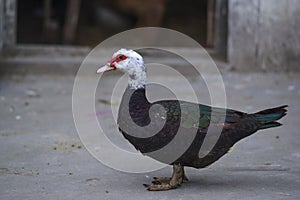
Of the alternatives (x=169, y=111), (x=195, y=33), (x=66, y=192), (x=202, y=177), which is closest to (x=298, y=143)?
(x=202, y=177)

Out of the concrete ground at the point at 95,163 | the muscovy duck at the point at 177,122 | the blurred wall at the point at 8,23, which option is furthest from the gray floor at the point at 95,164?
the blurred wall at the point at 8,23

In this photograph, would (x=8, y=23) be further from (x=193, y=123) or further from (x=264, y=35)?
(x=193, y=123)

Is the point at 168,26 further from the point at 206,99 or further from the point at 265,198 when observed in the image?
the point at 265,198

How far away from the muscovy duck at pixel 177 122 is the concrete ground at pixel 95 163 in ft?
0.59

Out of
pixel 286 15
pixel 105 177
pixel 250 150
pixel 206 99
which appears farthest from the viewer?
pixel 286 15

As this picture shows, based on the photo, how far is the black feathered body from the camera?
12.2 ft

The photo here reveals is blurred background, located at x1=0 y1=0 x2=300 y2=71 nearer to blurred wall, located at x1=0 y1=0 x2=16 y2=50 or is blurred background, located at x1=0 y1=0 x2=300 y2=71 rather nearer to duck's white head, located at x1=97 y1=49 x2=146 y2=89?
blurred wall, located at x1=0 y1=0 x2=16 y2=50

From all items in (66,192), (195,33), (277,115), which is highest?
(195,33)

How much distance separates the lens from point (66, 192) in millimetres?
3732

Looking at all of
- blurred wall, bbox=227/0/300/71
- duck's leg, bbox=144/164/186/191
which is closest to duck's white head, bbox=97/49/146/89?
duck's leg, bbox=144/164/186/191

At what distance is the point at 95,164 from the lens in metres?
4.34

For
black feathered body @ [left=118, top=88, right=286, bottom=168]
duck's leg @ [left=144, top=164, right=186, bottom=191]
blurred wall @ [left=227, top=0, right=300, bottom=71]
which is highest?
blurred wall @ [left=227, top=0, right=300, bottom=71]

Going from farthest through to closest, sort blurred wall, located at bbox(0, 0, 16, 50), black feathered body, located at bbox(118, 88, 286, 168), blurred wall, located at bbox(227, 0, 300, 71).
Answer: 1. blurred wall, located at bbox(0, 0, 16, 50)
2. blurred wall, located at bbox(227, 0, 300, 71)
3. black feathered body, located at bbox(118, 88, 286, 168)

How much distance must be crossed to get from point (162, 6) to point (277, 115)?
5.62m
